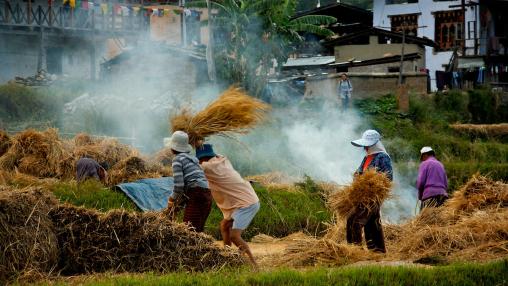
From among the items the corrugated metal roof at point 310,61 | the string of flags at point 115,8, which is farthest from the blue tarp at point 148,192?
the corrugated metal roof at point 310,61

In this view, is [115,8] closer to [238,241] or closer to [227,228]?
[227,228]

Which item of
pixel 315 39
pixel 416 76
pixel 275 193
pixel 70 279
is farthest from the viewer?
pixel 315 39

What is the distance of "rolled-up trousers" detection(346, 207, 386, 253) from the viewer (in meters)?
12.2

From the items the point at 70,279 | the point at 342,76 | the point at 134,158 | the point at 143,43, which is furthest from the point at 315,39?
the point at 70,279

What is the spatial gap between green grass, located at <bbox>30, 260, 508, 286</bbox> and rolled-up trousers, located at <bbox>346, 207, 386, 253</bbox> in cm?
142

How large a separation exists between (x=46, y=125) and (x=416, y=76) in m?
15.8

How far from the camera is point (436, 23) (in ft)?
179

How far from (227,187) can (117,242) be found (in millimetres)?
1473

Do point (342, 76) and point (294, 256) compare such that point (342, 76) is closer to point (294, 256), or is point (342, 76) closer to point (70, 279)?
point (294, 256)

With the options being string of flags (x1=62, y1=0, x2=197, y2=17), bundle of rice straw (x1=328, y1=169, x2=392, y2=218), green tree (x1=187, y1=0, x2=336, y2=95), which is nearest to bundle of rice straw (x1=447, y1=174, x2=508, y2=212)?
bundle of rice straw (x1=328, y1=169, x2=392, y2=218)

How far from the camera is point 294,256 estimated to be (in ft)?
40.0

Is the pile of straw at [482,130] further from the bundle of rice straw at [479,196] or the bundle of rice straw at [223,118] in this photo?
the bundle of rice straw at [223,118]

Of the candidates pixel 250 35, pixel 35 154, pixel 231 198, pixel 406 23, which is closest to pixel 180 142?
pixel 231 198

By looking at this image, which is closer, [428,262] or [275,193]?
[428,262]
